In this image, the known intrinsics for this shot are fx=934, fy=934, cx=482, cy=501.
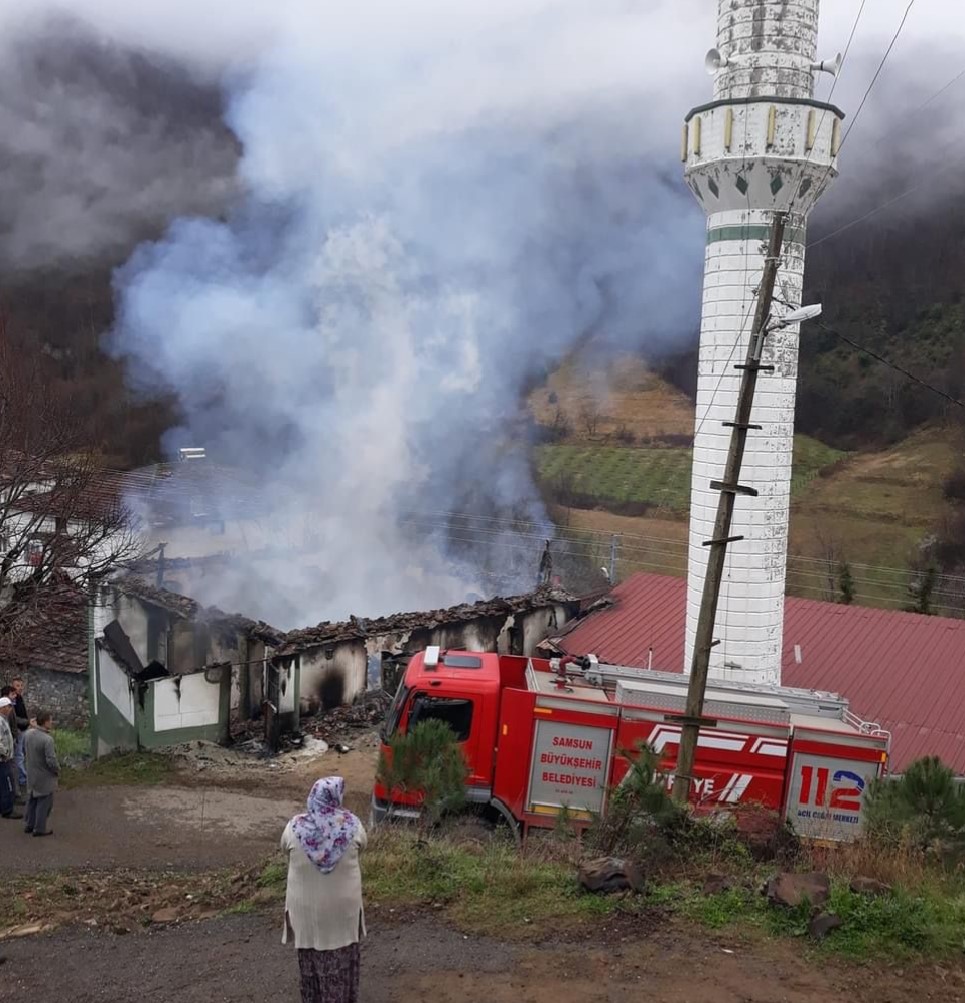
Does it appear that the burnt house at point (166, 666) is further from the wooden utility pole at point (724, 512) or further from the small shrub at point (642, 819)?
the small shrub at point (642, 819)

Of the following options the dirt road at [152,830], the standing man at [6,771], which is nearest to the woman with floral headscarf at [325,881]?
the dirt road at [152,830]

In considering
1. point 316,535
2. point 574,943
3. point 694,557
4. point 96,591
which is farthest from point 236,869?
point 316,535

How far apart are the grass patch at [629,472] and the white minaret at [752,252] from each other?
1299 inches

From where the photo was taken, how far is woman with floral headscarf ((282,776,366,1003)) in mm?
5402

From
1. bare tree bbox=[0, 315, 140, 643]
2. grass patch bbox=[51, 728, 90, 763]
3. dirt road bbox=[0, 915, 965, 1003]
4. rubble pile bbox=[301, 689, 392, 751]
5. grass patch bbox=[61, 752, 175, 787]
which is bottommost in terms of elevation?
grass patch bbox=[51, 728, 90, 763]

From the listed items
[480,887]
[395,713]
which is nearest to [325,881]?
[480,887]

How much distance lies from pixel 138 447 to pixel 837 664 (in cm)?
3020

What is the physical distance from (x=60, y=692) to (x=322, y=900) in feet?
64.4

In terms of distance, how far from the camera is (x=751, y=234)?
1498 centimetres

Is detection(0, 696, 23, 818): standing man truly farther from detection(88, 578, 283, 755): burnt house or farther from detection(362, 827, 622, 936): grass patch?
detection(362, 827, 622, 936): grass patch

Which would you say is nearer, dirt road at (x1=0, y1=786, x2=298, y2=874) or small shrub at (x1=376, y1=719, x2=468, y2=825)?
small shrub at (x1=376, y1=719, x2=468, y2=825)

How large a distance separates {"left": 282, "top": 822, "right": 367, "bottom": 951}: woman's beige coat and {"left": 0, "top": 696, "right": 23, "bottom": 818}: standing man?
299 inches

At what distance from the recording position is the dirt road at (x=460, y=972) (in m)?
6.41

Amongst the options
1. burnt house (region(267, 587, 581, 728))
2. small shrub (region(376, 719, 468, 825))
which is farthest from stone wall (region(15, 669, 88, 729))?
small shrub (region(376, 719, 468, 825))
